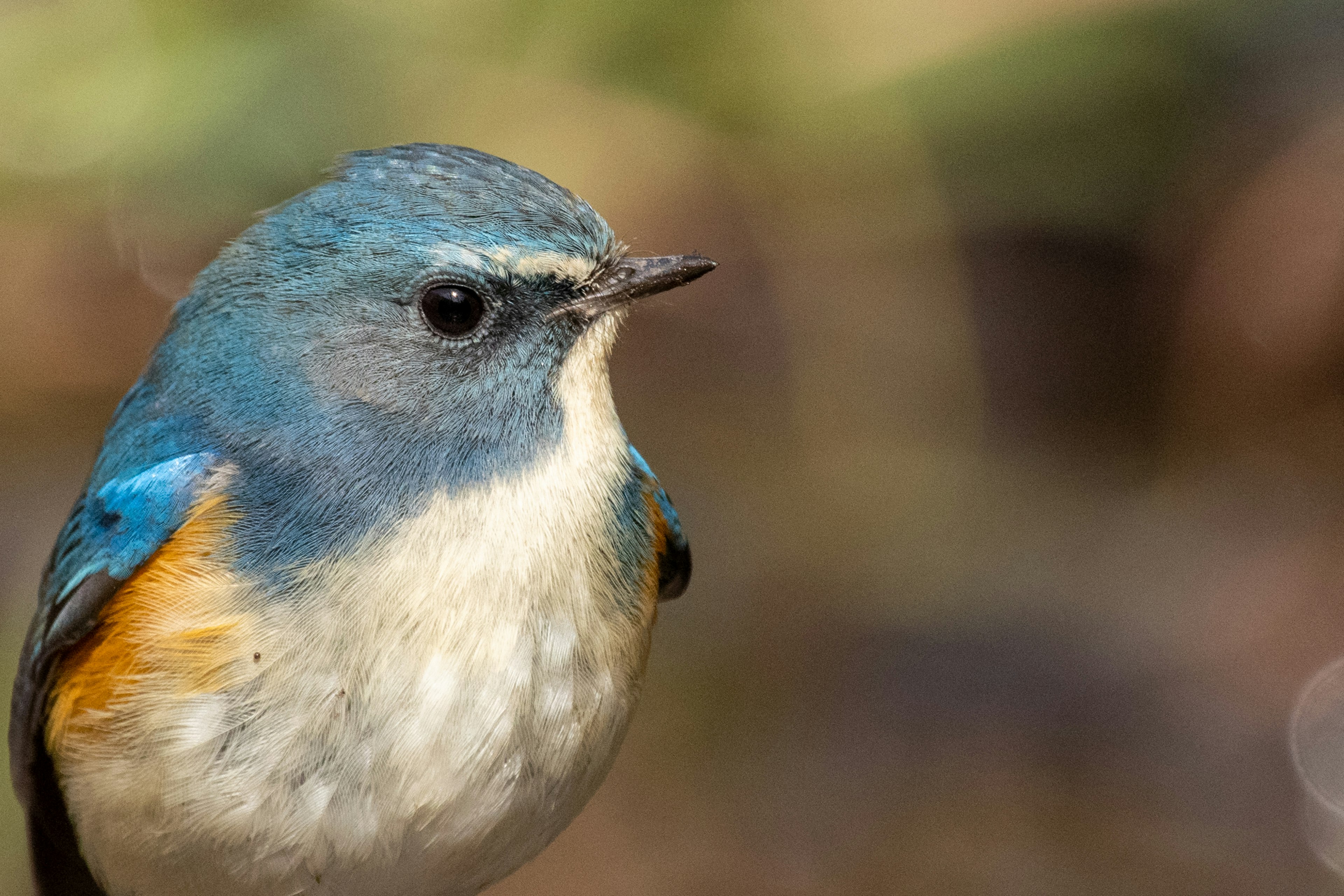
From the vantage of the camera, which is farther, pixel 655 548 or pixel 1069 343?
pixel 1069 343

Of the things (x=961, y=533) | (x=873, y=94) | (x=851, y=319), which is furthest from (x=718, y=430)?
(x=873, y=94)

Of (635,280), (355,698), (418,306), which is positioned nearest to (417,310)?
(418,306)

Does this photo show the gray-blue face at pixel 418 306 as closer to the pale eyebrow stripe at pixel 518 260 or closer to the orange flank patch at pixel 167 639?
the pale eyebrow stripe at pixel 518 260

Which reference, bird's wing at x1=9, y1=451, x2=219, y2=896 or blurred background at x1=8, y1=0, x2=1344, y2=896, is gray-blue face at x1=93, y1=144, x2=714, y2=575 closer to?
bird's wing at x1=9, y1=451, x2=219, y2=896

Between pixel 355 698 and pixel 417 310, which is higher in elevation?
pixel 417 310

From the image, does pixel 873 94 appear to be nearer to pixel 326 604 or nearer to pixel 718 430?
pixel 718 430

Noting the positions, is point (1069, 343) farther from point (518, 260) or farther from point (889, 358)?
point (518, 260)
